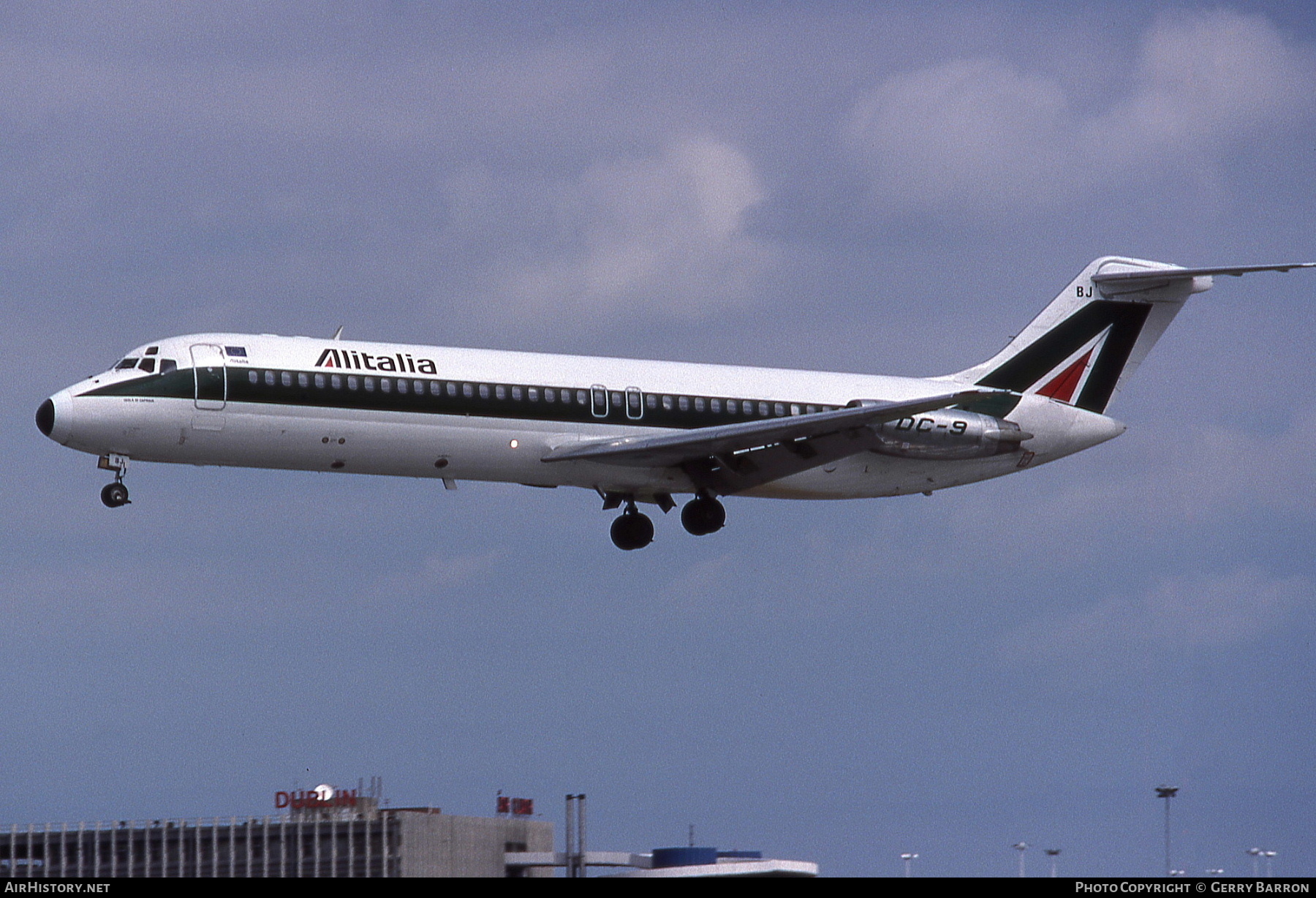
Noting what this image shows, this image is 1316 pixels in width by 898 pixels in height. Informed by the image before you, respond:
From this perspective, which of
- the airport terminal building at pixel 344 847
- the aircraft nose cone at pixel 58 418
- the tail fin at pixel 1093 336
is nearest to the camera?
the aircraft nose cone at pixel 58 418

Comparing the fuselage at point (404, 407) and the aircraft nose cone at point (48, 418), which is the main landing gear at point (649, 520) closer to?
the fuselage at point (404, 407)

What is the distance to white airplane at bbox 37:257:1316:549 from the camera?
125 feet

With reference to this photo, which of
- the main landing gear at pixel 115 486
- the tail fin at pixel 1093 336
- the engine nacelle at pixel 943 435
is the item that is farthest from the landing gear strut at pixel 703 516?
the main landing gear at pixel 115 486

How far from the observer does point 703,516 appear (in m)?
43.4

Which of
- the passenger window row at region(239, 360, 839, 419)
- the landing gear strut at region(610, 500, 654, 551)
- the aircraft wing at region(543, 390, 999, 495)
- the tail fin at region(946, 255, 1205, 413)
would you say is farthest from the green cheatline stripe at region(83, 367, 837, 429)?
the tail fin at region(946, 255, 1205, 413)

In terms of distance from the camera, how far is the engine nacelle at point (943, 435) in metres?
43.5

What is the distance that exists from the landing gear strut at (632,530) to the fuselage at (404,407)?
0.81 m

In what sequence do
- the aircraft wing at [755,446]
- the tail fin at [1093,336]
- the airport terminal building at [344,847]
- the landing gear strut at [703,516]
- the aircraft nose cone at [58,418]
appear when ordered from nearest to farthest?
the aircraft nose cone at [58,418] < the aircraft wing at [755,446] < the landing gear strut at [703,516] < the tail fin at [1093,336] < the airport terminal building at [344,847]

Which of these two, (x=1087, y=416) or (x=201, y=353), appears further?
(x=1087, y=416)

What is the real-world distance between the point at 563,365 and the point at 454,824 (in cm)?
2716

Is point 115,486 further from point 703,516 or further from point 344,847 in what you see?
point 344,847

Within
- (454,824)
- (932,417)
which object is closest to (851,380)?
(932,417)

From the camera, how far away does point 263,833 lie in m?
66.1
